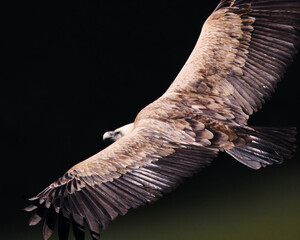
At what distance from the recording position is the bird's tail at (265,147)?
4014mm

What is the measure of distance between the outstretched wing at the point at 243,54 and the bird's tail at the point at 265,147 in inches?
10.6

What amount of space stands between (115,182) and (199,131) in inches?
23.6

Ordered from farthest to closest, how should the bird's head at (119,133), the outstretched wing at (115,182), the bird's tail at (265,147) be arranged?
the bird's head at (119,133) → the bird's tail at (265,147) → the outstretched wing at (115,182)

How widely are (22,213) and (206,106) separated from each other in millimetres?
1646

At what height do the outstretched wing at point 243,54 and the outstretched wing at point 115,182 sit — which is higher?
the outstretched wing at point 243,54

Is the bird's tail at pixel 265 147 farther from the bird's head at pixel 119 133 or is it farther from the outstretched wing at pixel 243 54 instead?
the bird's head at pixel 119 133

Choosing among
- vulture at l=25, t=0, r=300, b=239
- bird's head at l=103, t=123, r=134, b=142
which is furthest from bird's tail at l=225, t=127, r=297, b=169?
bird's head at l=103, t=123, r=134, b=142

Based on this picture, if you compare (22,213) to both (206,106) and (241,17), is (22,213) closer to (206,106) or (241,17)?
(206,106)

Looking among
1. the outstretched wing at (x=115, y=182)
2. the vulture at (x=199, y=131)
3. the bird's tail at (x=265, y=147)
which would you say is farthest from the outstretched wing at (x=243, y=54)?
the outstretched wing at (x=115, y=182)

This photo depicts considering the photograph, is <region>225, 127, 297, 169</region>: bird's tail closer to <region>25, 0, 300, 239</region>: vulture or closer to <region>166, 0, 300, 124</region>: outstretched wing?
<region>25, 0, 300, 239</region>: vulture

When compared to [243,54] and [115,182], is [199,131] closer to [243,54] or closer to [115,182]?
[115,182]

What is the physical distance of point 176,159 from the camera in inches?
157

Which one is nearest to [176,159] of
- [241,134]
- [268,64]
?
[241,134]

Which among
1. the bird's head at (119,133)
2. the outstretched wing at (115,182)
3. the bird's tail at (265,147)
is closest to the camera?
the outstretched wing at (115,182)
